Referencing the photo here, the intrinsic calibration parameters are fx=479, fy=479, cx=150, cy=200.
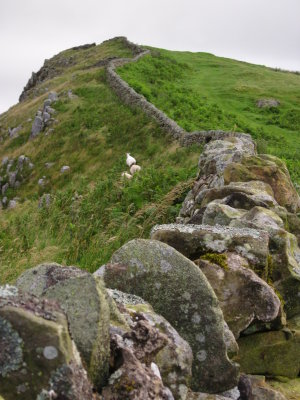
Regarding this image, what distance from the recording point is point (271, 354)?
5.10m

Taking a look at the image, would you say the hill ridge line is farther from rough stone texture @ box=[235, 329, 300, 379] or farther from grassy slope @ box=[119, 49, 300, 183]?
rough stone texture @ box=[235, 329, 300, 379]

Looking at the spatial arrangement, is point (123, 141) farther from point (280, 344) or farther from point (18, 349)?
point (18, 349)

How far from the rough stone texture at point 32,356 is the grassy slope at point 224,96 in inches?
661

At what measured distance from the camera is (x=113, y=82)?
36469 mm

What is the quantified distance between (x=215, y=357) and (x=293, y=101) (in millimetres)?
39115

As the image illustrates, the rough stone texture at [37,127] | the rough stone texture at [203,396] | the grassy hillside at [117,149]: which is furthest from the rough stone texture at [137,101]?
the rough stone texture at [203,396]

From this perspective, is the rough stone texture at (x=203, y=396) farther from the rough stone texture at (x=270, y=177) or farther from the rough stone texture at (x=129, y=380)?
the rough stone texture at (x=270, y=177)

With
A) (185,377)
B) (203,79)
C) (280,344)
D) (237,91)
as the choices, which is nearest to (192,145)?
(280,344)

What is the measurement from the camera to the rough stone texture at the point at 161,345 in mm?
3369

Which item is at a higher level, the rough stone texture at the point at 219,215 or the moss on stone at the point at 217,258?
the rough stone texture at the point at 219,215

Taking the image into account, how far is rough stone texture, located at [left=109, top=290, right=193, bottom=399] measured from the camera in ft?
11.1

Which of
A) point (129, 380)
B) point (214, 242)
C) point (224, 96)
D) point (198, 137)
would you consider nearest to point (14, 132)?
point (224, 96)

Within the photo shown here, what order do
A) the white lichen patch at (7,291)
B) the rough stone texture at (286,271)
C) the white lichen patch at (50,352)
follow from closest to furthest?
the white lichen patch at (50,352) → the white lichen patch at (7,291) → the rough stone texture at (286,271)

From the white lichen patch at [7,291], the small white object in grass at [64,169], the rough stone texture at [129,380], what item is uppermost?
the white lichen patch at [7,291]
